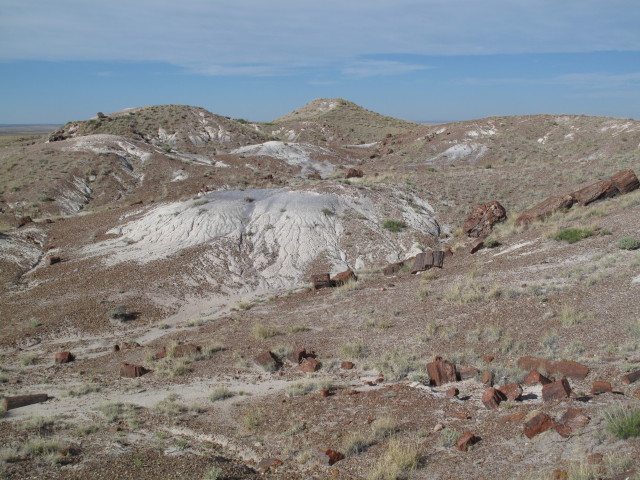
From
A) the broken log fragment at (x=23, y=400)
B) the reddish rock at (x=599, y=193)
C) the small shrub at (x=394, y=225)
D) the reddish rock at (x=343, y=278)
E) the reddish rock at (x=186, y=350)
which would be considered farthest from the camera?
the small shrub at (x=394, y=225)

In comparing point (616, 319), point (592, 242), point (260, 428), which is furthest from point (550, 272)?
point (260, 428)

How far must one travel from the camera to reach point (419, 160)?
4403cm

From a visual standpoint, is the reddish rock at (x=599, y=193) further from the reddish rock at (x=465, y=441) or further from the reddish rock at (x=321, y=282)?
the reddish rock at (x=465, y=441)

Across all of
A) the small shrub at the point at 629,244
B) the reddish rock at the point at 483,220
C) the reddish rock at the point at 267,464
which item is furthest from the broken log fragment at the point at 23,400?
the reddish rock at the point at 483,220

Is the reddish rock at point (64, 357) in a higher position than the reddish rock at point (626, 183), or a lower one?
lower

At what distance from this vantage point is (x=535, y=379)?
28.7 feet

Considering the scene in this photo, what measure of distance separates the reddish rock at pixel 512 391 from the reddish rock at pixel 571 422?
1101 mm

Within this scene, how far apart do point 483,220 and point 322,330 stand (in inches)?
493

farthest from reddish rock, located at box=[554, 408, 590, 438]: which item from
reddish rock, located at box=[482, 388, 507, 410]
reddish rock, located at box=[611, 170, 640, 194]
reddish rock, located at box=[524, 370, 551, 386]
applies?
reddish rock, located at box=[611, 170, 640, 194]

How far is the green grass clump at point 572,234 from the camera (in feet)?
53.7

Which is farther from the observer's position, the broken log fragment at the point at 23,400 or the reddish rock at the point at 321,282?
the reddish rock at the point at 321,282

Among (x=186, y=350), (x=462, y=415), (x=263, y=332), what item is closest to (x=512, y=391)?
(x=462, y=415)

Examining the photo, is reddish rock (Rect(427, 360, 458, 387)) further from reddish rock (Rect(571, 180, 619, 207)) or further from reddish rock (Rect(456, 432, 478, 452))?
reddish rock (Rect(571, 180, 619, 207))

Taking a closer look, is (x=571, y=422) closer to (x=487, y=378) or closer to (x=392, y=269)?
(x=487, y=378)
